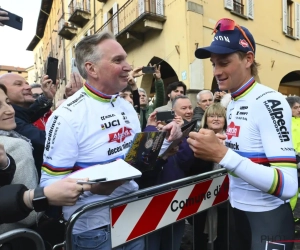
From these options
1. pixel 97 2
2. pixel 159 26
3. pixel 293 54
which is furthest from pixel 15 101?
pixel 97 2

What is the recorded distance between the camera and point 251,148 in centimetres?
164

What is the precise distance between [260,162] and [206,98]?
301 centimetres

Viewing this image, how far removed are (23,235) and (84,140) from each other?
54 centimetres

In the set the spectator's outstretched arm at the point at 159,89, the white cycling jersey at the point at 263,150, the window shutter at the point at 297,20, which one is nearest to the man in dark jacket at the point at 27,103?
the white cycling jersey at the point at 263,150

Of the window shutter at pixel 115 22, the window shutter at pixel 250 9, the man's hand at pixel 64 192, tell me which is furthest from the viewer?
the window shutter at pixel 115 22

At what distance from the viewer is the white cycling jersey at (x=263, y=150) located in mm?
1514

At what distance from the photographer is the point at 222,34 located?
1.77 metres

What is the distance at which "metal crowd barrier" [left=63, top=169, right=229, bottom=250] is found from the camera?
173 cm

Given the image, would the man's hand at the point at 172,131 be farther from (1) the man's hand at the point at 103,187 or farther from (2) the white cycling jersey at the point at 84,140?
(1) the man's hand at the point at 103,187

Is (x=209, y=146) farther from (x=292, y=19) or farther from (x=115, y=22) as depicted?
(x=292, y=19)

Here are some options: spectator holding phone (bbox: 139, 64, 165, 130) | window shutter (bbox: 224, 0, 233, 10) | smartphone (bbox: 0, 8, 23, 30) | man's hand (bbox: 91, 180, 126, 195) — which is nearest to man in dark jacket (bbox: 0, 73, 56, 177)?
smartphone (bbox: 0, 8, 23, 30)

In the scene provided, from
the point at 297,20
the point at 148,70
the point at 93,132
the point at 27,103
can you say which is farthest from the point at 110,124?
the point at 297,20

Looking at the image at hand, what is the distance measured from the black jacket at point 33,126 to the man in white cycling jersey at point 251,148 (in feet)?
4.10

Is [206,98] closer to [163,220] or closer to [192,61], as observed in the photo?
[163,220]
